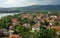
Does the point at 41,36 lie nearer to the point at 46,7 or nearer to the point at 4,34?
the point at 4,34

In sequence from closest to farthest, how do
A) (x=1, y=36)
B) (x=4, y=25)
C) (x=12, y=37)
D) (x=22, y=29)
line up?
(x=12, y=37) < (x=1, y=36) < (x=22, y=29) < (x=4, y=25)

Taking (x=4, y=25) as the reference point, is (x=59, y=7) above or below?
below

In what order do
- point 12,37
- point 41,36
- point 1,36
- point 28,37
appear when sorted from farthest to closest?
point 1,36 < point 12,37 < point 28,37 < point 41,36

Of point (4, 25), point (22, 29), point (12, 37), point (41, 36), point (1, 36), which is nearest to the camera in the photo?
point (41, 36)

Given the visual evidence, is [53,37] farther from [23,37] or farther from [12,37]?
[12,37]

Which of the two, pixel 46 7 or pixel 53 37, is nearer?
pixel 53 37

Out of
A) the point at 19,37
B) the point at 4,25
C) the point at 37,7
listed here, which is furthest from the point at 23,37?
the point at 37,7

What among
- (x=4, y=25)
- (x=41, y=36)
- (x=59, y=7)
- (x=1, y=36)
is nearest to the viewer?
(x=41, y=36)

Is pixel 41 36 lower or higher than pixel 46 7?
higher

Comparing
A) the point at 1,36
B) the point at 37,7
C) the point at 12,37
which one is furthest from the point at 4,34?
the point at 37,7
